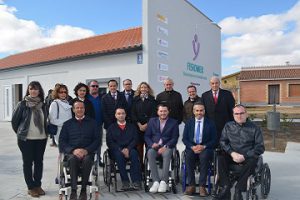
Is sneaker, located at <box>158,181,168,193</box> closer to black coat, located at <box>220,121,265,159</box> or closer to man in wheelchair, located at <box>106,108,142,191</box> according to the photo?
man in wheelchair, located at <box>106,108,142,191</box>

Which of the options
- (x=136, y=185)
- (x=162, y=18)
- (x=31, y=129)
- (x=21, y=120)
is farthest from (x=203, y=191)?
(x=162, y=18)

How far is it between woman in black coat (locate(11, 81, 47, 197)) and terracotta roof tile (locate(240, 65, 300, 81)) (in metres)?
31.3

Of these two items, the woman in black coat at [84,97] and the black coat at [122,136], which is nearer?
the black coat at [122,136]

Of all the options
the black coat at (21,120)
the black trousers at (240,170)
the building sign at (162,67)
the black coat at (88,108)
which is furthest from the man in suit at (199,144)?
the building sign at (162,67)

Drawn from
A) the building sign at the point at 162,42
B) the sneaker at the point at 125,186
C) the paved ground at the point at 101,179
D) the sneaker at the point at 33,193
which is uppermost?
the building sign at the point at 162,42

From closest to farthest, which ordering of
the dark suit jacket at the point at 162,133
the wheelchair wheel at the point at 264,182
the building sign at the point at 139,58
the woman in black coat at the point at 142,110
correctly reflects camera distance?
the wheelchair wheel at the point at 264,182, the dark suit jacket at the point at 162,133, the woman in black coat at the point at 142,110, the building sign at the point at 139,58

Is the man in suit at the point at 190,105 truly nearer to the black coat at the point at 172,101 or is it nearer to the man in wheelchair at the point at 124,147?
the black coat at the point at 172,101

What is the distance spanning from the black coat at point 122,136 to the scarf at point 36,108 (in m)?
0.97

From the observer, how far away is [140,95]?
5121mm

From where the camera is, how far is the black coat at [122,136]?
458 cm

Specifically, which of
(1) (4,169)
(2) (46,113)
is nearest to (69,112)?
(2) (46,113)

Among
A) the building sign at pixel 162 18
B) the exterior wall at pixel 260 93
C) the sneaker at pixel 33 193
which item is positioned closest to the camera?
the sneaker at pixel 33 193

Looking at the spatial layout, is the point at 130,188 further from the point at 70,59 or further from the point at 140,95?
the point at 70,59

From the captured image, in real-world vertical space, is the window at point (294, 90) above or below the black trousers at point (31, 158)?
above
